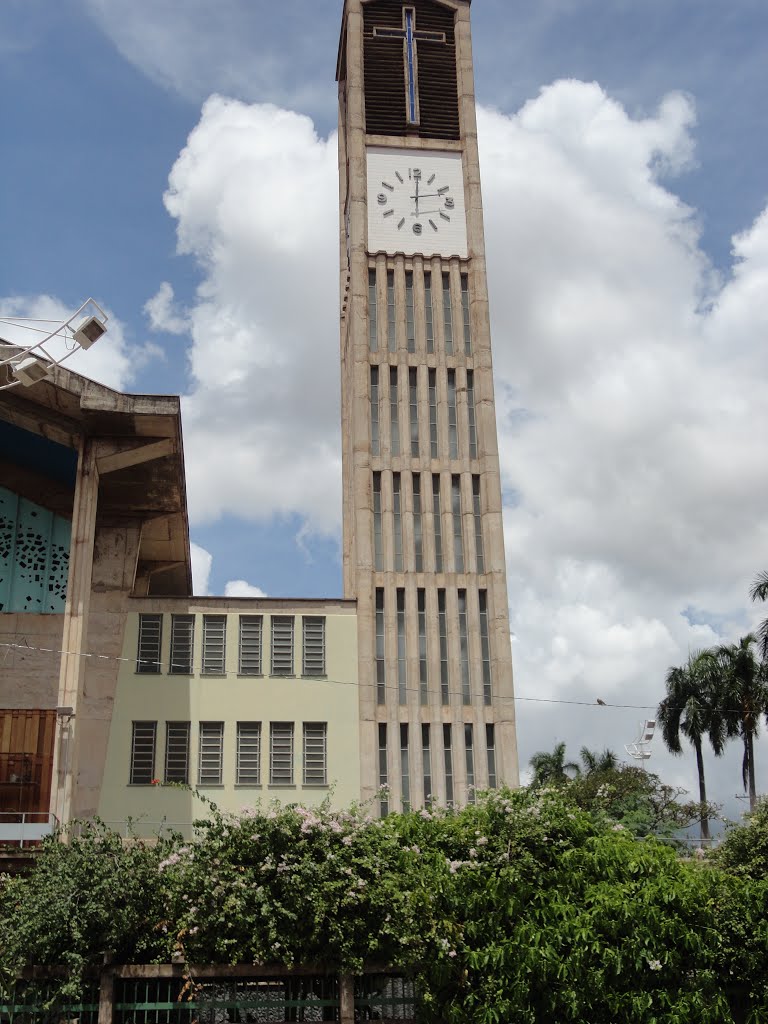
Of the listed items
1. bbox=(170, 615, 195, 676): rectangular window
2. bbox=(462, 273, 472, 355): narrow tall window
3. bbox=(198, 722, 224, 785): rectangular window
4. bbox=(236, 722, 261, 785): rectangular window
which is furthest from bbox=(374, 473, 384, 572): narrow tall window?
bbox=(198, 722, 224, 785): rectangular window

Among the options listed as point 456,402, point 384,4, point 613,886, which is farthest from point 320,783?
point 384,4

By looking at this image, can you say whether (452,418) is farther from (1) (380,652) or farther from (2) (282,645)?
(2) (282,645)

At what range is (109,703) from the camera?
117 feet

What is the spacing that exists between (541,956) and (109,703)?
2134cm

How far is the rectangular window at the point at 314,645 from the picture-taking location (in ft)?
123

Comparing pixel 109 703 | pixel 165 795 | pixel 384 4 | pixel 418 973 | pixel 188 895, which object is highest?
pixel 384 4

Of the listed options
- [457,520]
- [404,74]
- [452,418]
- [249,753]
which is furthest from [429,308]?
[249,753]

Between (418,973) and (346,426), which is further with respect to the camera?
(346,426)

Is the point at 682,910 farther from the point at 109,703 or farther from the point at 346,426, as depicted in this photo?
the point at 346,426

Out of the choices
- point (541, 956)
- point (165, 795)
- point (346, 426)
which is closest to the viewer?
point (541, 956)

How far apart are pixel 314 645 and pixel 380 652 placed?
7.92 feet

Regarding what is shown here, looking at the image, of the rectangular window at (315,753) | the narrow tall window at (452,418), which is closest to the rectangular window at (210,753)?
the rectangular window at (315,753)

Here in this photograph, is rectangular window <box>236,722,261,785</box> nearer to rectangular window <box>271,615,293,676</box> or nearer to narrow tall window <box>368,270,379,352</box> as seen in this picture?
rectangular window <box>271,615,293,676</box>

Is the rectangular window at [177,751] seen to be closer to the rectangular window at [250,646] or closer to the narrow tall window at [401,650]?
the rectangular window at [250,646]
